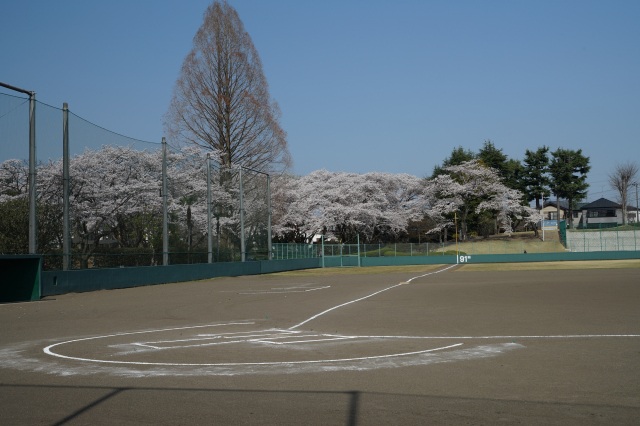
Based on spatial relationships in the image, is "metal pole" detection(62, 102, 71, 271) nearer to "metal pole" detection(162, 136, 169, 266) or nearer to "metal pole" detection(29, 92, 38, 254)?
"metal pole" detection(29, 92, 38, 254)

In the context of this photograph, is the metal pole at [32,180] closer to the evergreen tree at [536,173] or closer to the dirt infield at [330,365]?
the dirt infield at [330,365]

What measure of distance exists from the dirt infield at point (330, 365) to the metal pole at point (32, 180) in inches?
312

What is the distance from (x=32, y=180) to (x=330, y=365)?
19851mm

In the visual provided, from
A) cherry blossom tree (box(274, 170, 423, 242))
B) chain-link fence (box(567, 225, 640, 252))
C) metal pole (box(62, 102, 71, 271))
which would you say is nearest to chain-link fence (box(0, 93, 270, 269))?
metal pole (box(62, 102, 71, 271))

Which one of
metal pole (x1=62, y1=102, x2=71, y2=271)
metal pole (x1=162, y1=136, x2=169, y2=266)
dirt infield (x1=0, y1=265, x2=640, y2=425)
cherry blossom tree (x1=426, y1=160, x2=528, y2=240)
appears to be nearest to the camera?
dirt infield (x1=0, y1=265, x2=640, y2=425)

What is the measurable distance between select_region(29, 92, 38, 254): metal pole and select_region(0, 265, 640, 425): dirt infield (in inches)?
312

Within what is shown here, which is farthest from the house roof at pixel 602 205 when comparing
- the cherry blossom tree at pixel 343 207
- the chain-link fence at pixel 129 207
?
the chain-link fence at pixel 129 207

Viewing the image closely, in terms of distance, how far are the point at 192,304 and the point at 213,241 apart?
75.0ft

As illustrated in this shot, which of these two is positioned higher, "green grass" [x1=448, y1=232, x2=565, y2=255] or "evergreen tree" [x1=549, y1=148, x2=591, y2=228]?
"evergreen tree" [x1=549, y1=148, x2=591, y2=228]

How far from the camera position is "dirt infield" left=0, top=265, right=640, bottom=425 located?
6.57 m

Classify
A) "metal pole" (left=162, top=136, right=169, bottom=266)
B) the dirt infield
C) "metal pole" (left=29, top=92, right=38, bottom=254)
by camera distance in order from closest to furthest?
the dirt infield → "metal pole" (left=29, top=92, right=38, bottom=254) → "metal pole" (left=162, top=136, right=169, bottom=266)

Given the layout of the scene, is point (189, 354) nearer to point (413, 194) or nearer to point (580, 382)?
point (580, 382)

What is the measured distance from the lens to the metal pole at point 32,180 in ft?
83.5

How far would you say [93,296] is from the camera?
86.8 feet
